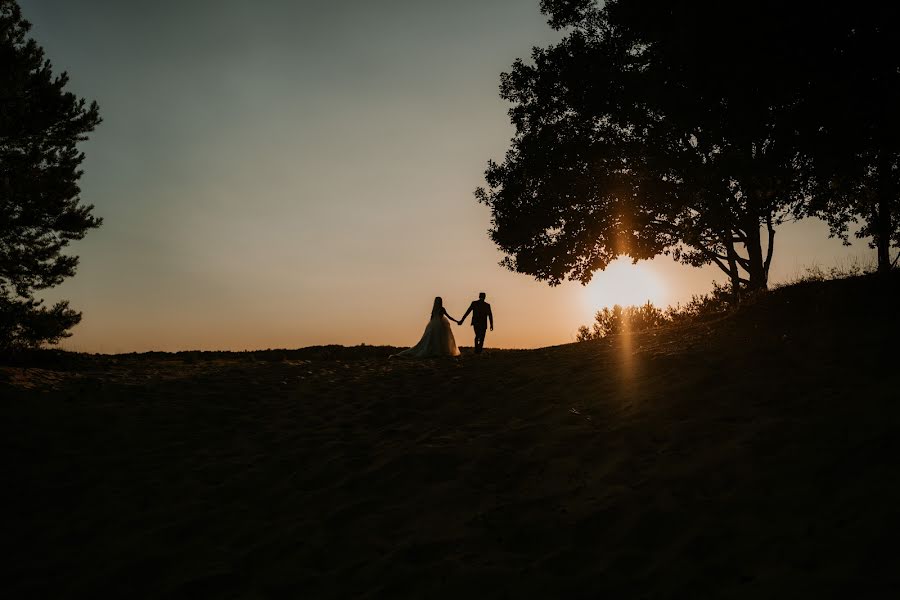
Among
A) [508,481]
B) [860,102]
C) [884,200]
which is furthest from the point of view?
[884,200]

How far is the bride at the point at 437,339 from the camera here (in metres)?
18.4

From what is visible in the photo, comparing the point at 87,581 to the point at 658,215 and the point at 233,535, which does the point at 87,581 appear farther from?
the point at 658,215

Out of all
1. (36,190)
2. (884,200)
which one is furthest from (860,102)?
(36,190)

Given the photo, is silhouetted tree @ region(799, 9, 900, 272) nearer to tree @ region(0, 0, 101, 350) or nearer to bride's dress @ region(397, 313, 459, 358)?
bride's dress @ region(397, 313, 459, 358)

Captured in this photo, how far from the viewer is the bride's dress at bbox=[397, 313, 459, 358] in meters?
18.4

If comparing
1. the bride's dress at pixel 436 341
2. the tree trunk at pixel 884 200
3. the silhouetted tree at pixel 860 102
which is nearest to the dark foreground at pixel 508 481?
the silhouetted tree at pixel 860 102

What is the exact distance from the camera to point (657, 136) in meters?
18.1

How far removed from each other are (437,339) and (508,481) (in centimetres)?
1214

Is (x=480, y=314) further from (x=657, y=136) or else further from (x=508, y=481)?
(x=508, y=481)

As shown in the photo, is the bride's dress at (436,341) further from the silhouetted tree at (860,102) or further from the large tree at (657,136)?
the silhouetted tree at (860,102)

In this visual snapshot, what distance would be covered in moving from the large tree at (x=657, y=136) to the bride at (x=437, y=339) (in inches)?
147

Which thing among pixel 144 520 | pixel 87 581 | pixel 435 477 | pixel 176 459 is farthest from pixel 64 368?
pixel 435 477

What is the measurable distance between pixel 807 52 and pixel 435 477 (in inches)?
493

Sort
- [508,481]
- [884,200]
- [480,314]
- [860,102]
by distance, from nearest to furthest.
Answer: [508,481] < [860,102] < [884,200] < [480,314]
